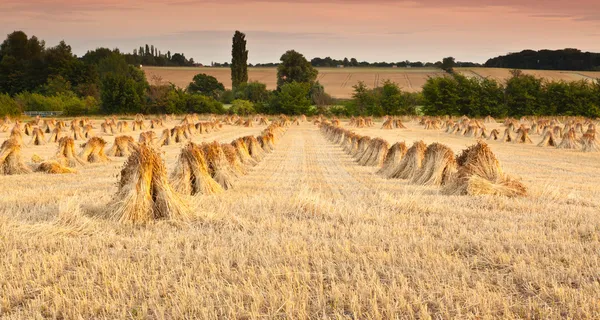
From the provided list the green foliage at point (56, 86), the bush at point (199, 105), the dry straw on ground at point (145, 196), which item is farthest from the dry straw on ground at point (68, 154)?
the green foliage at point (56, 86)

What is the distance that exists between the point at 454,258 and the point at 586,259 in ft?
5.02

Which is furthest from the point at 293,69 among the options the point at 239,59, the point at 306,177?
the point at 306,177

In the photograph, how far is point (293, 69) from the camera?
106438mm

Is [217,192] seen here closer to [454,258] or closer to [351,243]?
[351,243]

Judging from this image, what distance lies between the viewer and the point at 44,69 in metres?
113

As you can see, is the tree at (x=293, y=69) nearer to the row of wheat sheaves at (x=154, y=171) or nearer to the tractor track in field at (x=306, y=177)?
the tractor track in field at (x=306, y=177)

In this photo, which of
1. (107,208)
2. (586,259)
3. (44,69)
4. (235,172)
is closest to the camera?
(586,259)

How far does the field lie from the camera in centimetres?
559

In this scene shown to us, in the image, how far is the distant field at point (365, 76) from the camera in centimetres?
11488

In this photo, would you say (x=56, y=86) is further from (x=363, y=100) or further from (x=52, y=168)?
(x=52, y=168)

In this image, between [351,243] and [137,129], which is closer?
[351,243]

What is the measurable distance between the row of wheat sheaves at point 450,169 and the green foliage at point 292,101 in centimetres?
6560

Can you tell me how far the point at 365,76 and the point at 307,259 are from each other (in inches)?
5053

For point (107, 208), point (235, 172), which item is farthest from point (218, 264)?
point (235, 172)
